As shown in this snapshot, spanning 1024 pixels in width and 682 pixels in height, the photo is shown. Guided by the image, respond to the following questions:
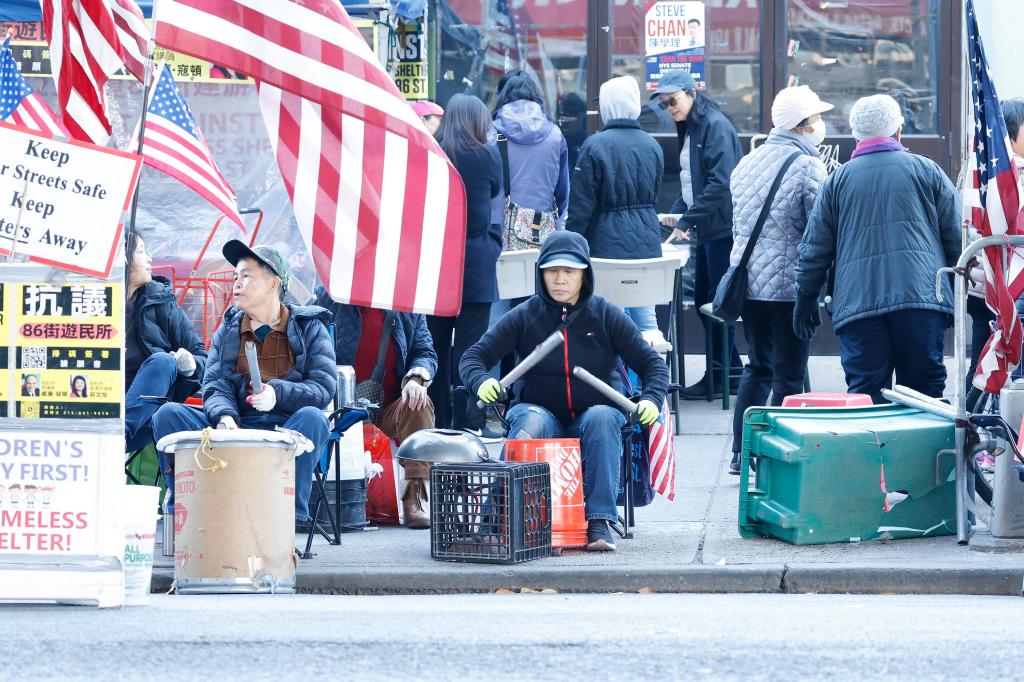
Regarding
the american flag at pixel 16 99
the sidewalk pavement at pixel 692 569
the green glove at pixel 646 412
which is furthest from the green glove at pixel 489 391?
the american flag at pixel 16 99

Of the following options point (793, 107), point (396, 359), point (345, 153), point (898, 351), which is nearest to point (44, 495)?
point (345, 153)

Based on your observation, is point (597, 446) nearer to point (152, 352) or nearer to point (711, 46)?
point (152, 352)

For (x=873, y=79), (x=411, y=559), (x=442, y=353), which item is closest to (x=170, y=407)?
(x=411, y=559)

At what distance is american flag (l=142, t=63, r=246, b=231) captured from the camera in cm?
1098

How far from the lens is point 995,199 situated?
8.20 meters

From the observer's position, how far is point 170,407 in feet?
28.1

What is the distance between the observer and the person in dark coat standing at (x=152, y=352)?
903 cm

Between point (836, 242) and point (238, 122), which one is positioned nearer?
point (836, 242)

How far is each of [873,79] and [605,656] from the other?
9.60 meters

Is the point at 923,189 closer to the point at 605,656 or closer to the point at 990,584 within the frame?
the point at 990,584

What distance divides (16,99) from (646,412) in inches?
212

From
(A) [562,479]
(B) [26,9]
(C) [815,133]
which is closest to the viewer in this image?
(A) [562,479]

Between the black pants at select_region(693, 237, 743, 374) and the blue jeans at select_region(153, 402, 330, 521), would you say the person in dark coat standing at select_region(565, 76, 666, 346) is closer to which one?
the black pants at select_region(693, 237, 743, 374)

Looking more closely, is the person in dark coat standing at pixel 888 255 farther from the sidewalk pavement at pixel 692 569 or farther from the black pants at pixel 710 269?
the black pants at pixel 710 269
